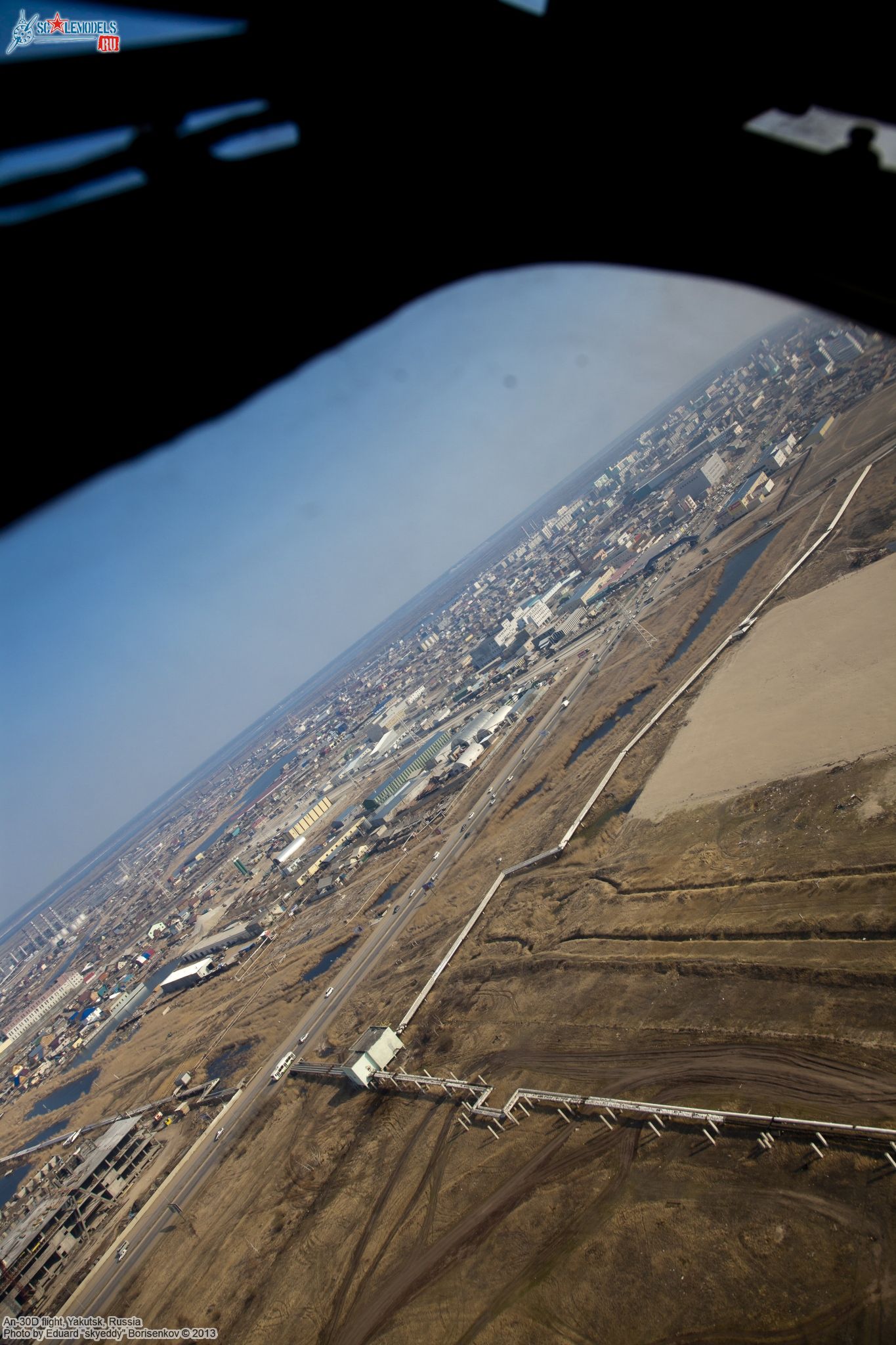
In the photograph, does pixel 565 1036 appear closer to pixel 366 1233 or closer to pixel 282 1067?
pixel 366 1233

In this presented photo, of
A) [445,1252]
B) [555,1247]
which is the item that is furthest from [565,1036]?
[445,1252]

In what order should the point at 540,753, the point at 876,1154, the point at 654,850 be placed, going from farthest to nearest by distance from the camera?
the point at 540,753 < the point at 654,850 < the point at 876,1154

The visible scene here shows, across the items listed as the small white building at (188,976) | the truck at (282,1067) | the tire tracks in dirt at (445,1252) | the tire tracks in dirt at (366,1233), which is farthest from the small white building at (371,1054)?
the small white building at (188,976)

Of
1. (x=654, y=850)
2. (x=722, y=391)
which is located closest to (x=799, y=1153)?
(x=654, y=850)

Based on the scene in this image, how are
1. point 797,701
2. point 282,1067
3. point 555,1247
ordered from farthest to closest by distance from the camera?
point 282,1067, point 797,701, point 555,1247

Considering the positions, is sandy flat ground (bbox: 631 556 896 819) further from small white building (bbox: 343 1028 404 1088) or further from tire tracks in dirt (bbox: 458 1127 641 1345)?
tire tracks in dirt (bbox: 458 1127 641 1345)

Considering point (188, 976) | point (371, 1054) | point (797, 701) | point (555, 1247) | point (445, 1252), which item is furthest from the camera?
point (188, 976)

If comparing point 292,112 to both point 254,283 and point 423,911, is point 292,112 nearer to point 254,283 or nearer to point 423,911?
point 254,283

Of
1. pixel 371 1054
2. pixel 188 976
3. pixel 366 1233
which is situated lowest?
pixel 366 1233
